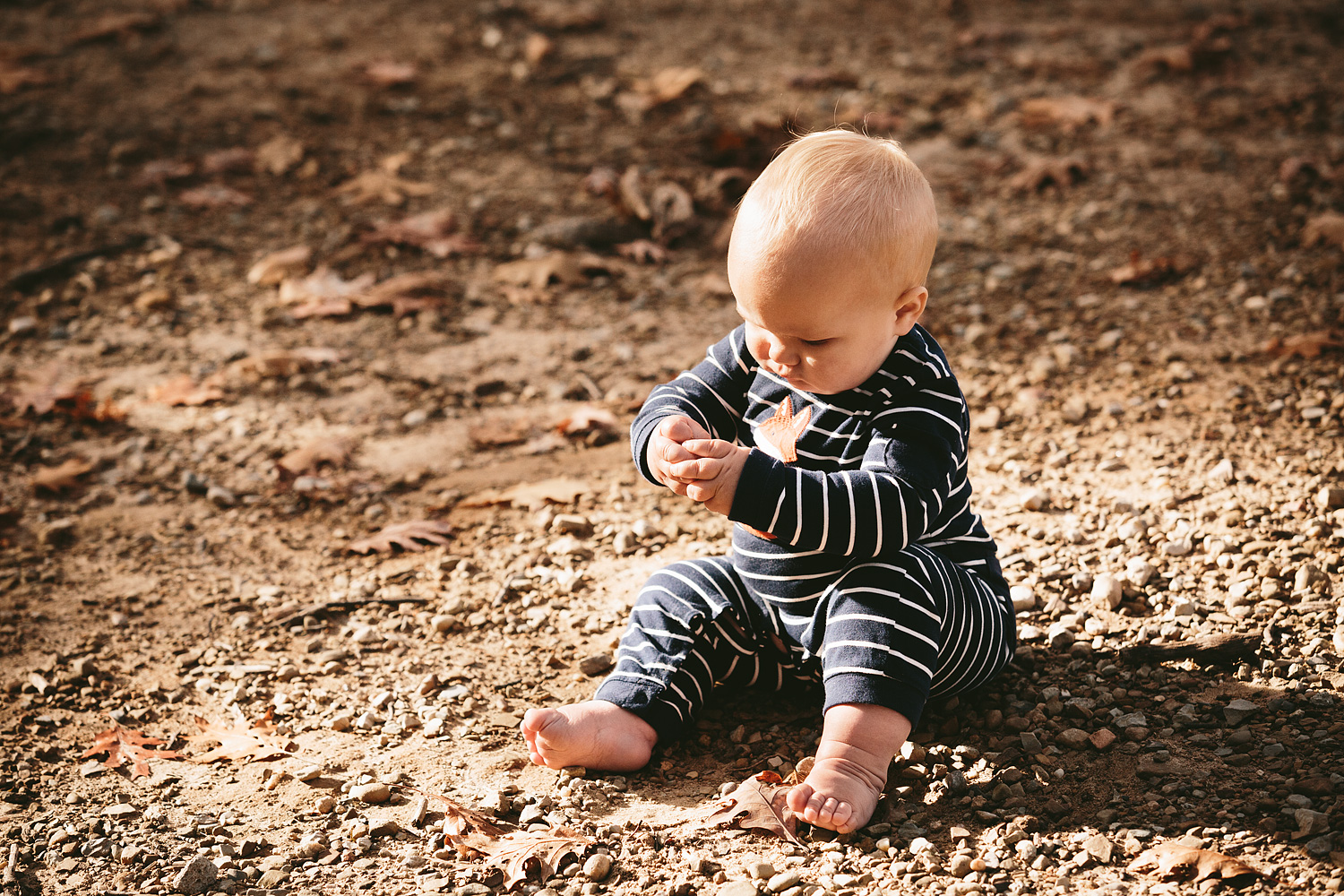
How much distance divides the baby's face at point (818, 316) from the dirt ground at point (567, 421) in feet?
2.47

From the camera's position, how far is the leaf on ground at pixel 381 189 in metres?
5.05

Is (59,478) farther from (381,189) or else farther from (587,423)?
(381,189)

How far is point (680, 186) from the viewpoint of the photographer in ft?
16.4

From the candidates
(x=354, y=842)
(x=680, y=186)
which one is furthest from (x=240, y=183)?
(x=354, y=842)

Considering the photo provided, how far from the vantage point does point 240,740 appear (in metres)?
2.41

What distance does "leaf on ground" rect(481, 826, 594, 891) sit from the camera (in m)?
2.00

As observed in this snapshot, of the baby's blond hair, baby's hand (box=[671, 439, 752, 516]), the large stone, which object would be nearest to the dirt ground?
the large stone

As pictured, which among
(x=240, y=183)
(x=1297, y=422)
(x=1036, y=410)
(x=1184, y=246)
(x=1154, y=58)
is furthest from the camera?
Result: (x=1154, y=58)

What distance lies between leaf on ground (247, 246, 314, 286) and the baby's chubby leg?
10.9ft

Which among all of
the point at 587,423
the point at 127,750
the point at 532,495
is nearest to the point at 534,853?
the point at 127,750

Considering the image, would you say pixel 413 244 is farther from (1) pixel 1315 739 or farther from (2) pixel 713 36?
(1) pixel 1315 739

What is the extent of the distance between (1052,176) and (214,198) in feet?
11.9

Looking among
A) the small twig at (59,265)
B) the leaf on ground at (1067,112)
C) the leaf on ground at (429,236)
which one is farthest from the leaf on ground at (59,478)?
the leaf on ground at (1067,112)

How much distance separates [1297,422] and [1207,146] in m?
2.27
